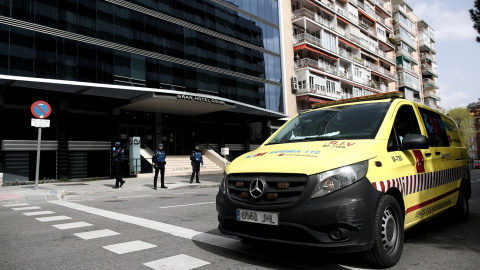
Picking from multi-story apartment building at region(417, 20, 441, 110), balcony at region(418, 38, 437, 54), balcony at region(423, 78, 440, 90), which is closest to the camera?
balcony at region(418, 38, 437, 54)

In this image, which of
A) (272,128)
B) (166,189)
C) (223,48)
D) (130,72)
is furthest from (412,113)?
(272,128)

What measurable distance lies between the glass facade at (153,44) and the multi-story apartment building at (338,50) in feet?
11.0

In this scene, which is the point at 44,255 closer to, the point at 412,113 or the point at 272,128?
the point at 412,113

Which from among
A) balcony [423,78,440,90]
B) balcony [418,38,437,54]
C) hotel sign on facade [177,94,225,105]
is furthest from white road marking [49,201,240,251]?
balcony [418,38,437,54]

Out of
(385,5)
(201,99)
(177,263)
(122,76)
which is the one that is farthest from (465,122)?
(177,263)

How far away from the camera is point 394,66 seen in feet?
175

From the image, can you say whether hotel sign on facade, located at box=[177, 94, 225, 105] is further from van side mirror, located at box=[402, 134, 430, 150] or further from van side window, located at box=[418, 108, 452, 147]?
van side mirror, located at box=[402, 134, 430, 150]

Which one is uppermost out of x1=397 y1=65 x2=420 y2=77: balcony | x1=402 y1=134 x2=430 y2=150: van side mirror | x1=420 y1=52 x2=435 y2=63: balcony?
x1=420 y1=52 x2=435 y2=63: balcony

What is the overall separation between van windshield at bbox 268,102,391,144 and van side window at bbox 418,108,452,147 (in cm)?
108

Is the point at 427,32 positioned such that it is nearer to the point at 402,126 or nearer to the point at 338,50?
the point at 338,50

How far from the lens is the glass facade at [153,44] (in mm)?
17922

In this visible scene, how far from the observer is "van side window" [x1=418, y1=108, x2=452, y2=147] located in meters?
4.80

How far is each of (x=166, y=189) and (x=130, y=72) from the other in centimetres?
1080

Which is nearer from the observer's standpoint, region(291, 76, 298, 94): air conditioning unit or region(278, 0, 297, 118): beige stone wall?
region(278, 0, 297, 118): beige stone wall
